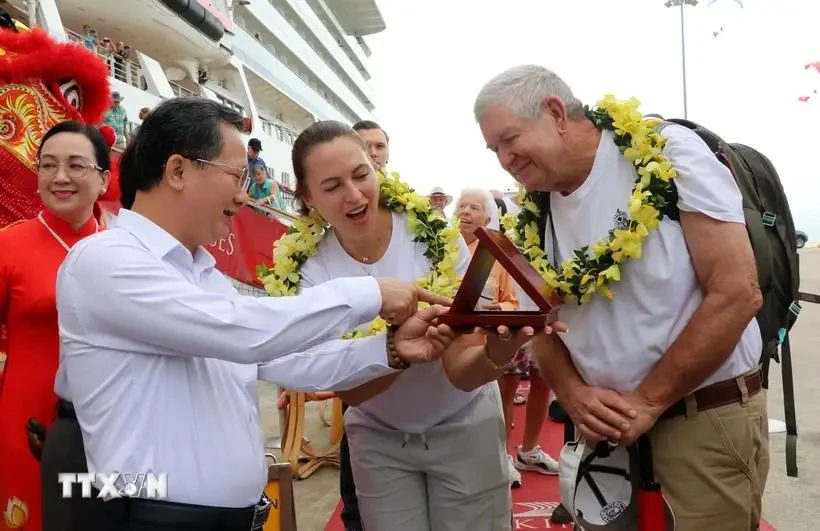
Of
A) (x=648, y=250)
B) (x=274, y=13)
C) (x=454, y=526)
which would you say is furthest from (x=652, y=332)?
(x=274, y=13)

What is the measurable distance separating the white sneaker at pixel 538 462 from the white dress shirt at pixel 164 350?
10.9 feet

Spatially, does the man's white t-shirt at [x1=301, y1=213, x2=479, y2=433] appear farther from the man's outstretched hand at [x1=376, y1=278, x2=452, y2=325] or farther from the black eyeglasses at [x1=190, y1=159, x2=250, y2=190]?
the black eyeglasses at [x1=190, y1=159, x2=250, y2=190]

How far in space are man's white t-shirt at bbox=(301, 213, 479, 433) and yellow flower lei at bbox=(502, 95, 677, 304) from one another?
0.45m

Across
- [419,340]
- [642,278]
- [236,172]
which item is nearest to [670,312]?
[642,278]

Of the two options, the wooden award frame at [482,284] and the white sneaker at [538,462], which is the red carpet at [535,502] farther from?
the wooden award frame at [482,284]

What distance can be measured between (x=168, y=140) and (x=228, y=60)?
1775 centimetres

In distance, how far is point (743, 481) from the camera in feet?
6.16

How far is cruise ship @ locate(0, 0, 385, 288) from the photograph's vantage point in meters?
5.94

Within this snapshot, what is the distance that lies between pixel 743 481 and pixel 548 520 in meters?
2.00

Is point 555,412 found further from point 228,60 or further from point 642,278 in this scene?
point 228,60

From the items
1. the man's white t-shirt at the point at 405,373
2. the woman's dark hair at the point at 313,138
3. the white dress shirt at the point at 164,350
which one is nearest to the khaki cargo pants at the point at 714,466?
the man's white t-shirt at the point at 405,373

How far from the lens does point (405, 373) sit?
216cm

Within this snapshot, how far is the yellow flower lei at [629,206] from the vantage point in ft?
6.00

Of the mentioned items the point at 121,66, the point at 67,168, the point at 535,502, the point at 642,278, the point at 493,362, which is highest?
the point at 121,66
